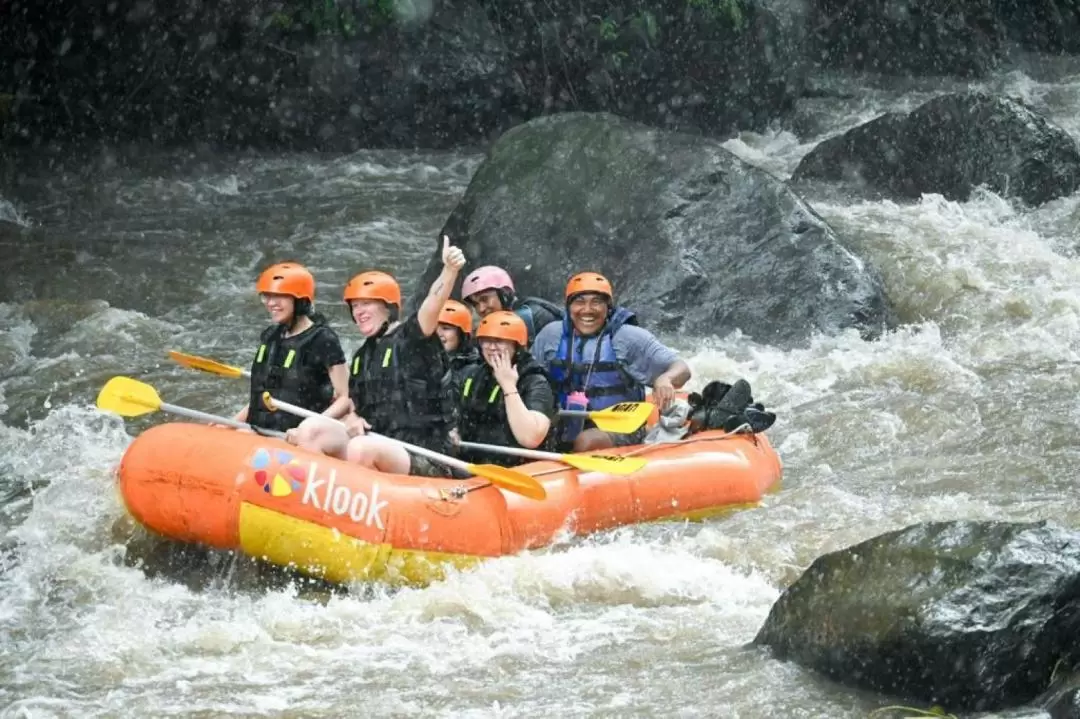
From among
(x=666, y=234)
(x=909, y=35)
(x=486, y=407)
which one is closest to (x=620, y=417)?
(x=486, y=407)

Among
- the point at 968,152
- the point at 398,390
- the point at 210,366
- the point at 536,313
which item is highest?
the point at 968,152

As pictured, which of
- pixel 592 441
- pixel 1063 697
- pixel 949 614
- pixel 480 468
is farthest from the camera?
pixel 592 441

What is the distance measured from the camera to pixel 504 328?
6633mm

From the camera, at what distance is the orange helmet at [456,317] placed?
6.95 m

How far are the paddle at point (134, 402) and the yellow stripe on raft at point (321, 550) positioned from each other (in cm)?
60

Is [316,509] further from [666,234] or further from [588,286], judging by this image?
[666,234]

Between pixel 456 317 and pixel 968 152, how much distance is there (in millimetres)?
6765

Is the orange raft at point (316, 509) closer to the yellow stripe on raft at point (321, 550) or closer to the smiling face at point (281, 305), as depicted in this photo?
the yellow stripe on raft at point (321, 550)

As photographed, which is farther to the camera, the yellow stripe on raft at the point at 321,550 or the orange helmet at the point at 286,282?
the orange helmet at the point at 286,282

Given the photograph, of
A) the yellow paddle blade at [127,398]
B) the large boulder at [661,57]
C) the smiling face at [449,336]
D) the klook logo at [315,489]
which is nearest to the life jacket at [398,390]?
the smiling face at [449,336]

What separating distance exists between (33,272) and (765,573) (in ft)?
23.1

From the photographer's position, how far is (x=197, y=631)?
18.8 ft

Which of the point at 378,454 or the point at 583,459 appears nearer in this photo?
the point at 378,454

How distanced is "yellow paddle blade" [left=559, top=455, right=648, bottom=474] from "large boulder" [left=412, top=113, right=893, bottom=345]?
334cm
